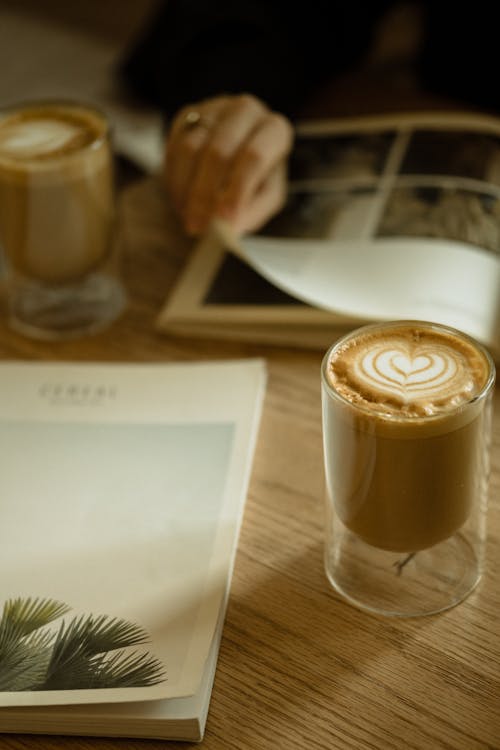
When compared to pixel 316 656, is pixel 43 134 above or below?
above

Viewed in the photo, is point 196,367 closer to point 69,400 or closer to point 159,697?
point 69,400

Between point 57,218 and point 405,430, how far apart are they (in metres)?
0.42

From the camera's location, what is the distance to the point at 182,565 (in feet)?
1.66

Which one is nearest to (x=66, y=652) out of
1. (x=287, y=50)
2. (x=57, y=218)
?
(x=57, y=218)

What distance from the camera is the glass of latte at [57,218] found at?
2.34ft

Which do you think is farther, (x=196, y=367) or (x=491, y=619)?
(x=196, y=367)

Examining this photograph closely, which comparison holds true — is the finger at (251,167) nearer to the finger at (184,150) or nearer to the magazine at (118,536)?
the finger at (184,150)

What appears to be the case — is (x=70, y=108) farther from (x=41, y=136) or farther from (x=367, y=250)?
(x=367, y=250)

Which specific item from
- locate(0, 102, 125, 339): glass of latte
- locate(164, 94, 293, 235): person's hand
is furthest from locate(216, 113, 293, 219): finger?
locate(0, 102, 125, 339): glass of latte

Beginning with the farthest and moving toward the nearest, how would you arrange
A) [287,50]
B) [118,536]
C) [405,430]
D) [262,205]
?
1. [287,50]
2. [262,205]
3. [118,536]
4. [405,430]

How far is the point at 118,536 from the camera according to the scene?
20.8 inches

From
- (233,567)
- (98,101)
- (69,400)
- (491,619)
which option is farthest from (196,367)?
(98,101)

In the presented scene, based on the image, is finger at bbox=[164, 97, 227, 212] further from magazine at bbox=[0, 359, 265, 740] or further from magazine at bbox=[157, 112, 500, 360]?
magazine at bbox=[0, 359, 265, 740]

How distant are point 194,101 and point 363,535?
2.30 ft
